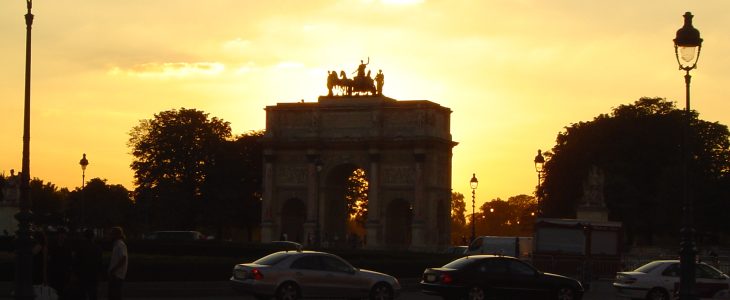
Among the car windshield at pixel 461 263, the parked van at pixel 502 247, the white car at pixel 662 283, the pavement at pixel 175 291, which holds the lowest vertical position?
the pavement at pixel 175 291

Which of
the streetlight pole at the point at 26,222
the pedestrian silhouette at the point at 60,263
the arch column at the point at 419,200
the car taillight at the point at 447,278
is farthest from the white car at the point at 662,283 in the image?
the arch column at the point at 419,200

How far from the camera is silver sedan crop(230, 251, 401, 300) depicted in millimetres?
34562

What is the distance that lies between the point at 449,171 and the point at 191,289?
200 ft

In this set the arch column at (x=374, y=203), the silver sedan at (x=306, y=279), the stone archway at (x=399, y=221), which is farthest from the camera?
the stone archway at (x=399, y=221)

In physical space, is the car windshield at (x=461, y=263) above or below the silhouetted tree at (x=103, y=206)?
below

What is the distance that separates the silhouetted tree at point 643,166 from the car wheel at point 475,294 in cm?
6083

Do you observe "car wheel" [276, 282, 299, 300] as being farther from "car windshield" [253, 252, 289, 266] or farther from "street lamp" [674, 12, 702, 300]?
"street lamp" [674, 12, 702, 300]

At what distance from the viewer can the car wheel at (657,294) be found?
1511 inches

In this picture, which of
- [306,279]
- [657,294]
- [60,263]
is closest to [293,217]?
[657,294]

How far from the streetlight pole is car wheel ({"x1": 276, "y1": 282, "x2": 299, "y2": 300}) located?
24.3 feet

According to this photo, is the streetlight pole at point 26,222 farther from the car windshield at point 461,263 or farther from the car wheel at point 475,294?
the car wheel at point 475,294

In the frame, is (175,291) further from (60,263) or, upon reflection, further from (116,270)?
(116,270)

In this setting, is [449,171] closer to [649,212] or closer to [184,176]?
[649,212]

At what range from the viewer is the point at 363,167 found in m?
98.6
